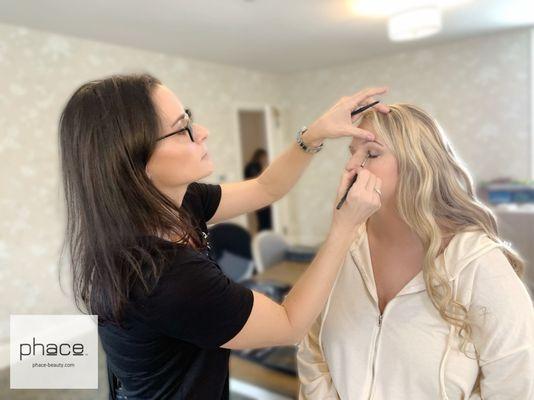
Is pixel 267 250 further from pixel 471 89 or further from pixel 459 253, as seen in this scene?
pixel 471 89

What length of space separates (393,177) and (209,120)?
2887mm

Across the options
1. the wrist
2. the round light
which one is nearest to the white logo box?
the wrist

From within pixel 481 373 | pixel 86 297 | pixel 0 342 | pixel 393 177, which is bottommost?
pixel 0 342

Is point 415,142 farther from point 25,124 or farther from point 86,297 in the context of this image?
point 25,124

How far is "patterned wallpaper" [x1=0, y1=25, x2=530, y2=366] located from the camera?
90.2 inches

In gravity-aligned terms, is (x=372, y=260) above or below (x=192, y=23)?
below

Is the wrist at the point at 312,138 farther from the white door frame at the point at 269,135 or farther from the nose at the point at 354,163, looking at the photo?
the white door frame at the point at 269,135

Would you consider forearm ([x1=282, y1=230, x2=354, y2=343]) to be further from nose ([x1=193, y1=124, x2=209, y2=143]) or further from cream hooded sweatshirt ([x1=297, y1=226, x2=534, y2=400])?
nose ([x1=193, y1=124, x2=209, y2=143])

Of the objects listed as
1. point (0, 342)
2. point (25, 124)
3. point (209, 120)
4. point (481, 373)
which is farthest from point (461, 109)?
point (0, 342)

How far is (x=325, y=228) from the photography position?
453cm

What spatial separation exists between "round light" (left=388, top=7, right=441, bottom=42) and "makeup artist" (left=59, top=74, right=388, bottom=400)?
76.5 inches

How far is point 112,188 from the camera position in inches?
28.0

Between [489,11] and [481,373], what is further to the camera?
[489,11]

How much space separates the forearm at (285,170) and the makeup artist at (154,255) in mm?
306
